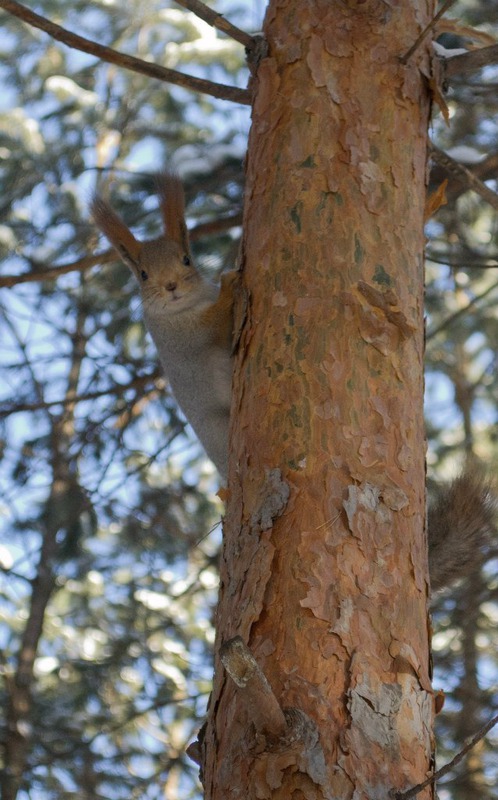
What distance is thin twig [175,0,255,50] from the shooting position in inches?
84.1

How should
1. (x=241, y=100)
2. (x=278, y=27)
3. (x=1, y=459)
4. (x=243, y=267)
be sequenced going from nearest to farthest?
(x=243, y=267) → (x=278, y=27) → (x=241, y=100) → (x=1, y=459)

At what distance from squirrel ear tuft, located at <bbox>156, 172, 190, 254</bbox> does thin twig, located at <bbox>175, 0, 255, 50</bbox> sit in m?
0.41

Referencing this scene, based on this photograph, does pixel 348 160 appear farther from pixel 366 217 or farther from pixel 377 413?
pixel 377 413

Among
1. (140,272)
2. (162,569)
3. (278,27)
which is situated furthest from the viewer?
(162,569)

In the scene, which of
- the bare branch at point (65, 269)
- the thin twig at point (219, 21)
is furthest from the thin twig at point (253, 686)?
the bare branch at point (65, 269)

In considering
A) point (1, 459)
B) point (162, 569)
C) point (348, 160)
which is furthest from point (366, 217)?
point (162, 569)

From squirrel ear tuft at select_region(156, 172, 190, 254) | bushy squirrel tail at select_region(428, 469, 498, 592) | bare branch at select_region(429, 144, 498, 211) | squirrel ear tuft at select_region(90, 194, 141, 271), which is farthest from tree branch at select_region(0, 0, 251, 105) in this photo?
bushy squirrel tail at select_region(428, 469, 498, 592)

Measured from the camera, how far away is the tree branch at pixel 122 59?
7.29ft

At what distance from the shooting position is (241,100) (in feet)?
7.58

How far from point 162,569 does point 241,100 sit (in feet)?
11.0

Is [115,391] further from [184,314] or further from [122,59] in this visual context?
[122,59]

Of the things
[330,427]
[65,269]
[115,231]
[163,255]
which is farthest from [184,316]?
[330,427]

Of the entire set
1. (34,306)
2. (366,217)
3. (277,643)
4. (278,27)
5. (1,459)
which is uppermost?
(34,306)

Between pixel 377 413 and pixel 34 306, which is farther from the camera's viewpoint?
pixel 34 306
